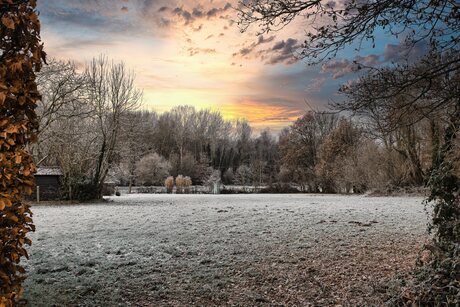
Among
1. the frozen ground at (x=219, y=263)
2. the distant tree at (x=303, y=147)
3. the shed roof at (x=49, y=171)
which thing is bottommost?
the frozen ground at (x=219, y=263)

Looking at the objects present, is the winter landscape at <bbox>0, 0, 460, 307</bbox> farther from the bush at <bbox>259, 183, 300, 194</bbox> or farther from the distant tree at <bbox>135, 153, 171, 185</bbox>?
the distant tree at <bbox>135, 153, 171, 185</bbox>

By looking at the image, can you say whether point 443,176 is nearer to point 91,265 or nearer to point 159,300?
point 159,300

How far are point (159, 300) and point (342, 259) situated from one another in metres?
3.25

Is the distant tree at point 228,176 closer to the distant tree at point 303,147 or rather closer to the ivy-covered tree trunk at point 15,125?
the distant tree at point 303,147

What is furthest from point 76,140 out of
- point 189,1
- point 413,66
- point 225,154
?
point 225,154

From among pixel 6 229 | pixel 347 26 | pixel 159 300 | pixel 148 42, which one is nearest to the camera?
pixel 6 229

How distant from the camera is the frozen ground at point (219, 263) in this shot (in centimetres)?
484

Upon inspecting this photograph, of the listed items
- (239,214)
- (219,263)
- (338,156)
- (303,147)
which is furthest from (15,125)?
(303,147)

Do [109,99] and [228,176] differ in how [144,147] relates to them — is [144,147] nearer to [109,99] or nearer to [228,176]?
[109,99]

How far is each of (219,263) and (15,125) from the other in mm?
4346

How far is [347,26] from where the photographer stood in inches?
205

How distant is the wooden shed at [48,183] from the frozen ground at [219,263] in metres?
13.5

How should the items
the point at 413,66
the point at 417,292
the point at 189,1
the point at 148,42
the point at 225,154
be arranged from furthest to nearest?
1. the point at 225,154
2. the point at 148,42
3. the point at 189,1
4. the point at 413,66
5. the point at 417,292

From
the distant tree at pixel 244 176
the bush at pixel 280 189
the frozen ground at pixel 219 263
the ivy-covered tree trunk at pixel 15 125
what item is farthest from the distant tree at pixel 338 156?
the ivy-covered tree trunk at pixel 15 125
